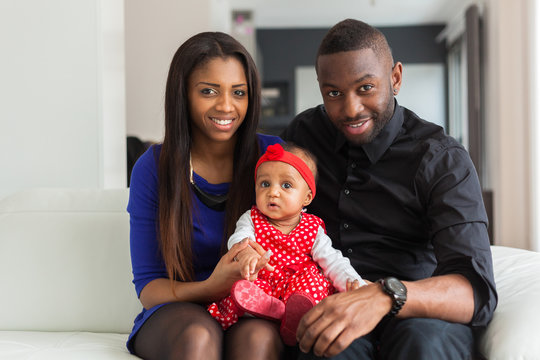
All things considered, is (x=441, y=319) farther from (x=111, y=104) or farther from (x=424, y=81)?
(x=424, y=81)

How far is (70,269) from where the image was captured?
1856 millimetres

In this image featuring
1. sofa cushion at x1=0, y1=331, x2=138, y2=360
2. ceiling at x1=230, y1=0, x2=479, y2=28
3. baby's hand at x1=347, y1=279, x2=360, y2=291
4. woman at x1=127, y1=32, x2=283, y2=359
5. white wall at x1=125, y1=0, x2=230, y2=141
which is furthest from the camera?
ceiling at x1=230, y1=0, x2=479, y2=28

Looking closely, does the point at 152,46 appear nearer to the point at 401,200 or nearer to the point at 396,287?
the point at 401,200

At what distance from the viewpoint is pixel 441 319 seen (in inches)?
54.5

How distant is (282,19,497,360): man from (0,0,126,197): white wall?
49.1 inches

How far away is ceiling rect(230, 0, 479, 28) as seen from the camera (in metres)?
8.21

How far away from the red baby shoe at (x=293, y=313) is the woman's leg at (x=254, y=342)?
0.02 m

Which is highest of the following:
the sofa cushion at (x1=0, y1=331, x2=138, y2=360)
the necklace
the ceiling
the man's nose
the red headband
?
the ceiling

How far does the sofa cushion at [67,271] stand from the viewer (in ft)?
5.99

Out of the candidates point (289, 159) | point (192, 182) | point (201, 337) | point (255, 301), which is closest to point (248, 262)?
point (255, 301)

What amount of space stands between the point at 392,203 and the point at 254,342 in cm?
56

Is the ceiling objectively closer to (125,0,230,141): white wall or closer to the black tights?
(125,0,230,141): white wall

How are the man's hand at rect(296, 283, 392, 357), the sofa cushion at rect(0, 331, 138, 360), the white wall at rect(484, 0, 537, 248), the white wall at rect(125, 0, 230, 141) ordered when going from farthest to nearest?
the white wall at rect(484, 0, 537, 248) → the white wall at rect(125, 0, 230, 141) → the sofa cushion at rect(0, 331, 138, 360) → the man's hand at rect(296, 283, 392, 357)

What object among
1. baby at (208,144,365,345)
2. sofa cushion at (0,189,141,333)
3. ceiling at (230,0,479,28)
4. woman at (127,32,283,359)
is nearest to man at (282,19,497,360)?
baby at (208,144,365,345)
